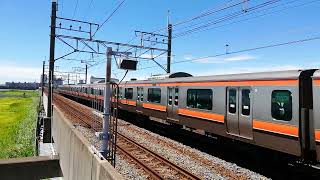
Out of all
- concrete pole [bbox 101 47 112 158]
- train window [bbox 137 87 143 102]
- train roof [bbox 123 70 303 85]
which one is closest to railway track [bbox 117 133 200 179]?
concrete pole [bbox 101 47 112 158]

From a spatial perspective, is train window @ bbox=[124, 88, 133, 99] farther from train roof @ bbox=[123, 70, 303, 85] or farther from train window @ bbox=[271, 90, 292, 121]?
train window @ bbox=[271, 90, 292, 121]

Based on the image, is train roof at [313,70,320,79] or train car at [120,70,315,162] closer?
train roof at [313,70,320,79]

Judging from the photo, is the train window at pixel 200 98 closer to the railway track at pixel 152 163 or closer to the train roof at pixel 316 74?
the railway track at pixel 152 163

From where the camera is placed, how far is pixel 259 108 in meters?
11.5

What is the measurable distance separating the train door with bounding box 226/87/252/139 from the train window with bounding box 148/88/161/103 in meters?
7.34

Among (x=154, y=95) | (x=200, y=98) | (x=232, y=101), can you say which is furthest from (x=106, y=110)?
(x=154, y=95)

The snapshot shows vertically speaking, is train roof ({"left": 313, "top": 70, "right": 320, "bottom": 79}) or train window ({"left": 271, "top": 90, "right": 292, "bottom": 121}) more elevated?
train roof ({"left": 313, "top": 70, "right": 320, "bottom": 79})

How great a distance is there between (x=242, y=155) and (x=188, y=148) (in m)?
2.29

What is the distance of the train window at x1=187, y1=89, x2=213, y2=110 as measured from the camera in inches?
579

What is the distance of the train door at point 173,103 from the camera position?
17875 mm

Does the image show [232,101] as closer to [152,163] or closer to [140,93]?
[152,163]

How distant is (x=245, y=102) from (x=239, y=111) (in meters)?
0.43

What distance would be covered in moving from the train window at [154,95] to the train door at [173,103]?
4.72 feet

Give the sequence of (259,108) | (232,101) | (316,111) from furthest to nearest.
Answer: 1. (232,101)
2. (259,108)
3. (316,111)
